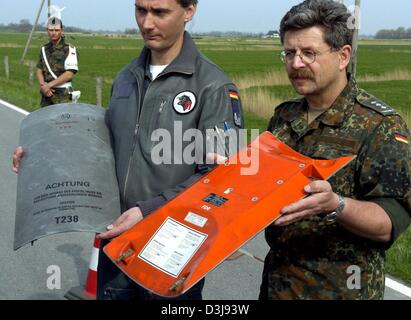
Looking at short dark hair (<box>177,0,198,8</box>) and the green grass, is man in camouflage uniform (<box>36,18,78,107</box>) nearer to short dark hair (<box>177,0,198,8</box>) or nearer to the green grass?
the green grass

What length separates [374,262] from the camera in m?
2.11

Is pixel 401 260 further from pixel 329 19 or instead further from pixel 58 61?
pixel 58 61

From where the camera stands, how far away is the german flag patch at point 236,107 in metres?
2.56

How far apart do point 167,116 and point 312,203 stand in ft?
2.99

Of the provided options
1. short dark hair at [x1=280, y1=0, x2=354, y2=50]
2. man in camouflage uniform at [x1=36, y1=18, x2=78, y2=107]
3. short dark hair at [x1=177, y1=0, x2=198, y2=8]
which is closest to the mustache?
short dark hair at [x1=280, y1=0, x2=354, y2=50]

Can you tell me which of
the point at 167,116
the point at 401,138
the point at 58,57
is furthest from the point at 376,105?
the point at 58,57

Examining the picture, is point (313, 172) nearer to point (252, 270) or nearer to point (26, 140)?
point (26, 140)

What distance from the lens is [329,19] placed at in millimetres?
2066

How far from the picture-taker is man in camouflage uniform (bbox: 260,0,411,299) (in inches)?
77.7

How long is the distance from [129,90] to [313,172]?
3.64 feet

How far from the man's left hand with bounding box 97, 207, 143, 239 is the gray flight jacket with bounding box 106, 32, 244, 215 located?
0.25 feet

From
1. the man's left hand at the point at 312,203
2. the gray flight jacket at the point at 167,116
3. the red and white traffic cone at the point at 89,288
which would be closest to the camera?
the man's left hand at the point at 312,203

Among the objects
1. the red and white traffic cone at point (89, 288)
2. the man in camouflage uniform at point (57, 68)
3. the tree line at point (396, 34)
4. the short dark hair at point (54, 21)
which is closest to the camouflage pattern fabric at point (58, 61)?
the man in camouflage uniform at point (57, 68)

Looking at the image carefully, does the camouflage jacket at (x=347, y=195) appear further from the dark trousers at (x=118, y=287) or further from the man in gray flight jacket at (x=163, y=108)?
the dark trousers at (x=118, y=287)
